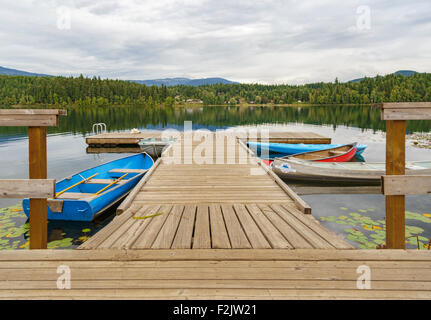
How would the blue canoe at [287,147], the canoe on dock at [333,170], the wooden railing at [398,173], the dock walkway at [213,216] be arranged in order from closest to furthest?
the wooden railing at [398,173]
the dock walkway at [213,216]
the canoe on dock at [333,170]
the blue canoe at [287,147]

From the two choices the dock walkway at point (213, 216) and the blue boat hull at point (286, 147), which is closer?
the dock walkway at point (213, 216)

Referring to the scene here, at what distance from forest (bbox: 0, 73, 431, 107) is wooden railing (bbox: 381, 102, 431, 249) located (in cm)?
11201

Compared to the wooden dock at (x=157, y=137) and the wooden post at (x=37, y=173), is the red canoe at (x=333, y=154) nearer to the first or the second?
the wooden dock at (x=157, y=137)

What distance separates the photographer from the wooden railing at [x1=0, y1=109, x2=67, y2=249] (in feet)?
10.1

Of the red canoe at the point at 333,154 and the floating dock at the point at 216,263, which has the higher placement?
the red canoe at the point at 333,154

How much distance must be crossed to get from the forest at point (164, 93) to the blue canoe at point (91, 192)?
340 ft

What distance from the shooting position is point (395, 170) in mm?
3012

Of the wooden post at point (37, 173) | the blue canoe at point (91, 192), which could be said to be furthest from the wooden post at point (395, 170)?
the blue canoe at point (91, 192)

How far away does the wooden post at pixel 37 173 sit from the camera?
3.14 m

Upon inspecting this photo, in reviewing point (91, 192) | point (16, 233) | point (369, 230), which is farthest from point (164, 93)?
point (369, 230)

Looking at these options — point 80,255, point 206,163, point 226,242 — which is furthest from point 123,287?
point 206,163

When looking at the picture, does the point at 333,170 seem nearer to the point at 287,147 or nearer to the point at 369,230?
the point at 369,230
